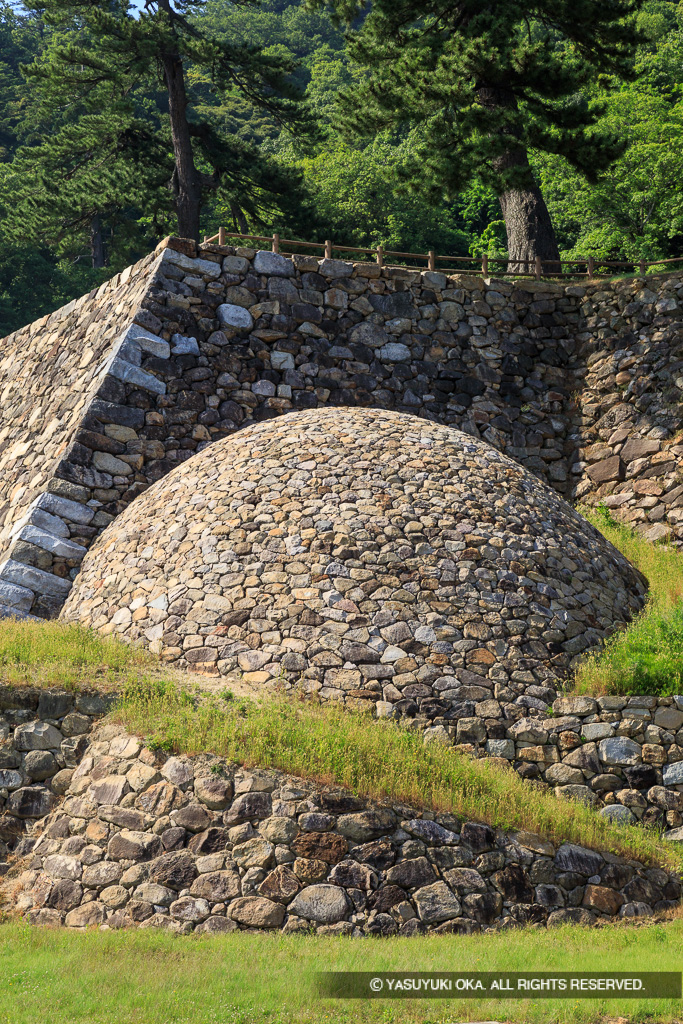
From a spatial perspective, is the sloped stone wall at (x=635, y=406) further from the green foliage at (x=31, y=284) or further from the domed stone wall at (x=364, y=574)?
the green foliage at (x=31, y=284)

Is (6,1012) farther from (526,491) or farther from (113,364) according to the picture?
(113,364)

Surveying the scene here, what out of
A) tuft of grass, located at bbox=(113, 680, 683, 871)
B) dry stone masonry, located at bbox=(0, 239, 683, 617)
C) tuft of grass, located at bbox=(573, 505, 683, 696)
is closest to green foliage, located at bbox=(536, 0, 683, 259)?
dry stone masonry, located at bbox=(0, 239, 683, 617)

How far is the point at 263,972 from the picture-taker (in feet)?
24.2

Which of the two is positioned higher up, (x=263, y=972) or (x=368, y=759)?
(x=368, y=759)

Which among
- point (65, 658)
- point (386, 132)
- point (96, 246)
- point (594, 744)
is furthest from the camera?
point (96, 246)

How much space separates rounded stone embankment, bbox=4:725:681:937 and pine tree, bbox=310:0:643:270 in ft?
49.4

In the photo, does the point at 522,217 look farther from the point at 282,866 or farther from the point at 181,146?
the point at 282,866

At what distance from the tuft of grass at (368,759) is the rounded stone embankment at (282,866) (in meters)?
0.16

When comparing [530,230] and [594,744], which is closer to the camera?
[594,744]

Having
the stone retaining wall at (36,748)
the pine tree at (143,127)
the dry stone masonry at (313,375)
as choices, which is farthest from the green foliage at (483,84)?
the stone retaining wall at (36,748)

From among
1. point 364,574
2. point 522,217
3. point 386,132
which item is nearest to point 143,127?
point 386,132

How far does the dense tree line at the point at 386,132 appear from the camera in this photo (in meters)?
20.0

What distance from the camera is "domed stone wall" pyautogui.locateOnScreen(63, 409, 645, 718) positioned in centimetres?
1109

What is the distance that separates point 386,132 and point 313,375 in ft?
31.9
